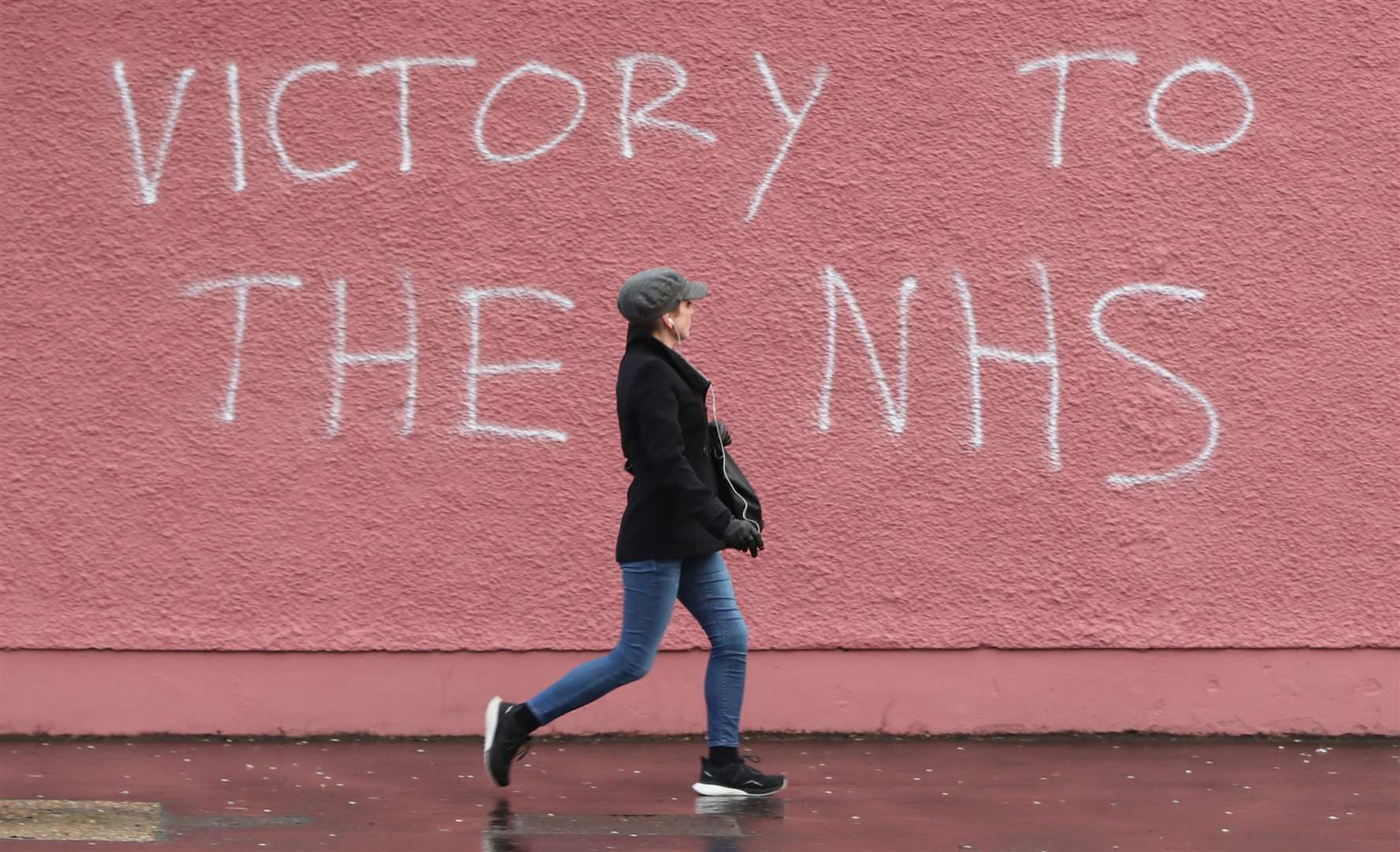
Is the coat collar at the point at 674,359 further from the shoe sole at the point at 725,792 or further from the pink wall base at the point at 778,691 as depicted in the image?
the pink wall base at the point at 778,691

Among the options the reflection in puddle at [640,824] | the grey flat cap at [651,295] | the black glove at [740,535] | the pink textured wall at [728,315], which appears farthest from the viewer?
Answer: the pink textured wall at [728,315]

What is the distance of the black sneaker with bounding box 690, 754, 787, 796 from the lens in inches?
207

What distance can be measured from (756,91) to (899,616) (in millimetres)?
1920

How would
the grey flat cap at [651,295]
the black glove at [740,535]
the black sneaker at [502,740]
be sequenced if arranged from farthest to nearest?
the black sneaker at [502,740] < the grey flat cap at [651,295] < the black glove at [740,535]

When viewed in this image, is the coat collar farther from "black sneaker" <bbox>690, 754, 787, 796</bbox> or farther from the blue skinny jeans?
"black sneaker" <bbox>690, 754, 787, 796</bbox>

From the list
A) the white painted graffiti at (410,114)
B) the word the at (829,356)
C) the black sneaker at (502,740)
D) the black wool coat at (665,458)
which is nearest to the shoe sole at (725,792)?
the black sneaker at (502,740)

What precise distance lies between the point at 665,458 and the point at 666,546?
11.3 inches

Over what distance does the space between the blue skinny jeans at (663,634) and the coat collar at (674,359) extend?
529 millimetres

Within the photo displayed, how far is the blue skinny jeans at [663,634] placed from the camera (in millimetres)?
5172

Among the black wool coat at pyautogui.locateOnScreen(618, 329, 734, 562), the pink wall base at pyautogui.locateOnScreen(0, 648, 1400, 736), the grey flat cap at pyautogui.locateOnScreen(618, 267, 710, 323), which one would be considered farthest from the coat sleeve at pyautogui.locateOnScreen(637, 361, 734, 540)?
the pink wall base at pyautogui.locateOnScreen(0, 648, 1400, 736)

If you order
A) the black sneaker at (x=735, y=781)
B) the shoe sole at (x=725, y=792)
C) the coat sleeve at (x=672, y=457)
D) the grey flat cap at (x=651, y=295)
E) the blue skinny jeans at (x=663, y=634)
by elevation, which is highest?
the grey flat cap at (x=651, y=295)

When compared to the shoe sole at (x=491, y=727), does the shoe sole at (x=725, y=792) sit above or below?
below

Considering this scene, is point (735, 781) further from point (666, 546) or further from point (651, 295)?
point (651, 295)

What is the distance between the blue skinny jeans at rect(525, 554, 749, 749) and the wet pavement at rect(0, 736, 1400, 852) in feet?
0.94
